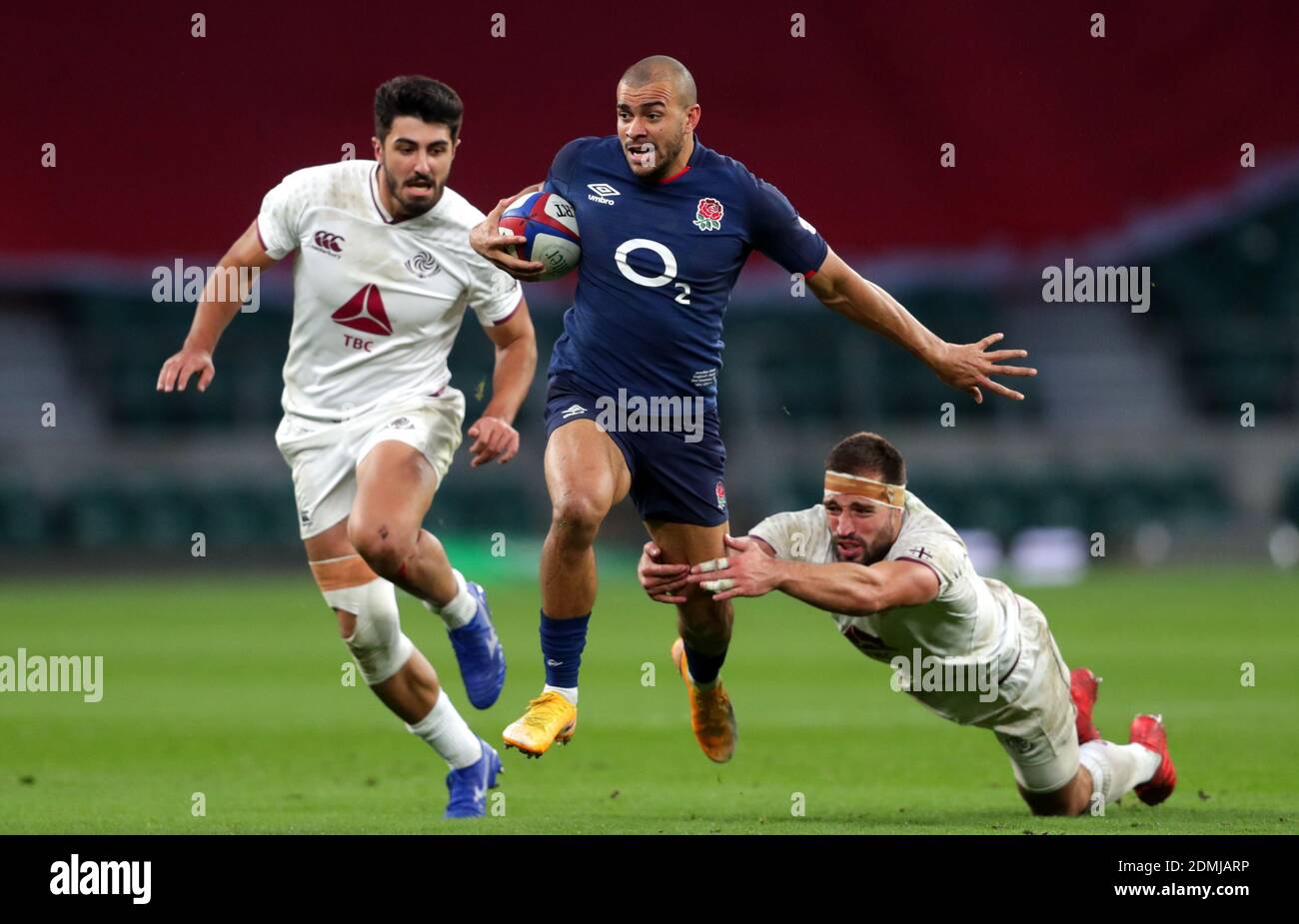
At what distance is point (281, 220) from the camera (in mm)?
8250

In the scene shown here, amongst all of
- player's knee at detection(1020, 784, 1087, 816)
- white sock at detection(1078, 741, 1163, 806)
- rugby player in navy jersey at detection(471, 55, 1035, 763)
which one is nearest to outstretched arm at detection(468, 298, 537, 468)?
rugby player in navy jersey at detection(471, 55, 1035, 763)

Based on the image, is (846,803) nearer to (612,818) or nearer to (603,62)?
(612,818)

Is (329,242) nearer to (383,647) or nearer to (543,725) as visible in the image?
(383,647)

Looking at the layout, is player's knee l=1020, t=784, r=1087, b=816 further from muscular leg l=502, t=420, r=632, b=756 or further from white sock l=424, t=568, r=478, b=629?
white sock l=424, t=568, r=478, b=629

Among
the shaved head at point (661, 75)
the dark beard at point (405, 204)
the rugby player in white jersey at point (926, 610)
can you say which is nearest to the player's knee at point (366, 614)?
the rugby player in white jersey at point (926, 610)

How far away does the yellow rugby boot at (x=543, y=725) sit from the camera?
24.2 ft

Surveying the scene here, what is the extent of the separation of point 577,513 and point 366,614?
4.55ft

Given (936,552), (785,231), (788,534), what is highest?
(785,231)

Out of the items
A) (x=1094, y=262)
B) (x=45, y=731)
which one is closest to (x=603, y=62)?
(x=1094, y=262)

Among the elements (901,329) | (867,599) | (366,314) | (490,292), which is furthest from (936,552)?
(366,314)

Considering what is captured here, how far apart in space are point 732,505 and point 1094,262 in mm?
8780

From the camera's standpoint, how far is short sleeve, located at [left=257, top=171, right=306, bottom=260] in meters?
8.22

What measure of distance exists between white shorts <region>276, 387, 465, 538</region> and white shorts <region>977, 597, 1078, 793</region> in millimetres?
2719
